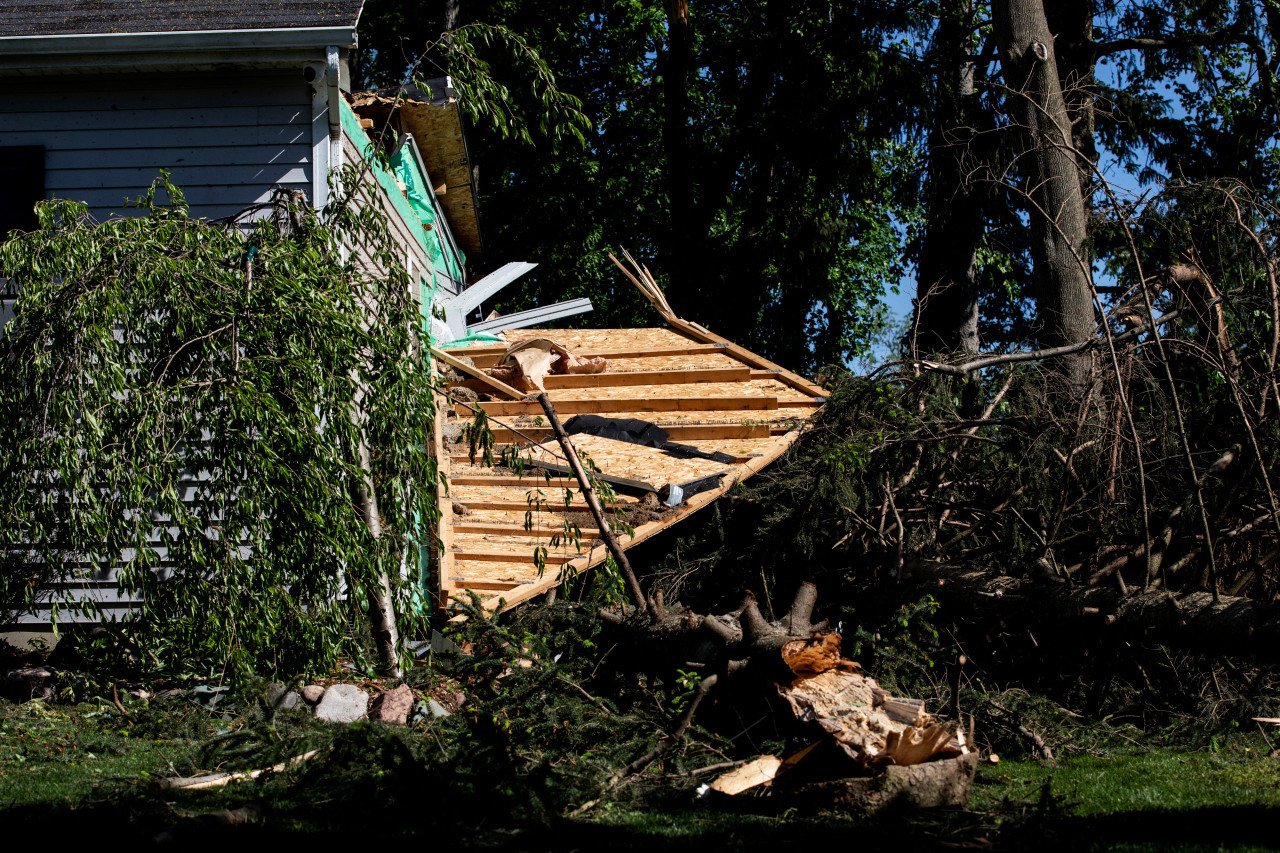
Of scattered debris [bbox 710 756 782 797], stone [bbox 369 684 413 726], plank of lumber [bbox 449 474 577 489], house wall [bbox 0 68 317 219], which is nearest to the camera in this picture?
scattered debris [bbox 710 756 782 797]

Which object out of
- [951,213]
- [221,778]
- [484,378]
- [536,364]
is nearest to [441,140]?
[536,364]

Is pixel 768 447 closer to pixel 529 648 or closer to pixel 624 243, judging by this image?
pixel 529 648

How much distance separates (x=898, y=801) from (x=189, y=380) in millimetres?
4320

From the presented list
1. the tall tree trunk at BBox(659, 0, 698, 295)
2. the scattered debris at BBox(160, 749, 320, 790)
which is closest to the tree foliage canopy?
the scattered debris at BBox(160, 749, 320, 790)

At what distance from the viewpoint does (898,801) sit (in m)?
4.28

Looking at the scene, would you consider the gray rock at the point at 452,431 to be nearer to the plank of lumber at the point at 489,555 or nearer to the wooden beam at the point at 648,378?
the wooden beam at the point at 648,378

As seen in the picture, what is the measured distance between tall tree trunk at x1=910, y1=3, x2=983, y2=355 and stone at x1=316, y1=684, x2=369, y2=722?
681cm

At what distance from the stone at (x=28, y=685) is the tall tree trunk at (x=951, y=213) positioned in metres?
8.32

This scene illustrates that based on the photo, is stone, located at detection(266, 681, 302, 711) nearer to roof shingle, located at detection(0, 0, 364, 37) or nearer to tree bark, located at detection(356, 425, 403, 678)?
tree bark, located at detection(356, 425, 403, 678)

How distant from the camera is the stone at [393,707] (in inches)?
226

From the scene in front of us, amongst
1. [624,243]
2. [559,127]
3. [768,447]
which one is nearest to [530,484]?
[768,447]

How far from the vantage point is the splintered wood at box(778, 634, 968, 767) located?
14.9 feet

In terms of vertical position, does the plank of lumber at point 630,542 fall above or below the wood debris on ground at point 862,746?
above

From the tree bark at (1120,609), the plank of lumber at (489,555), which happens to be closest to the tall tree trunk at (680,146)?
the plank of lumber at (489,555)
